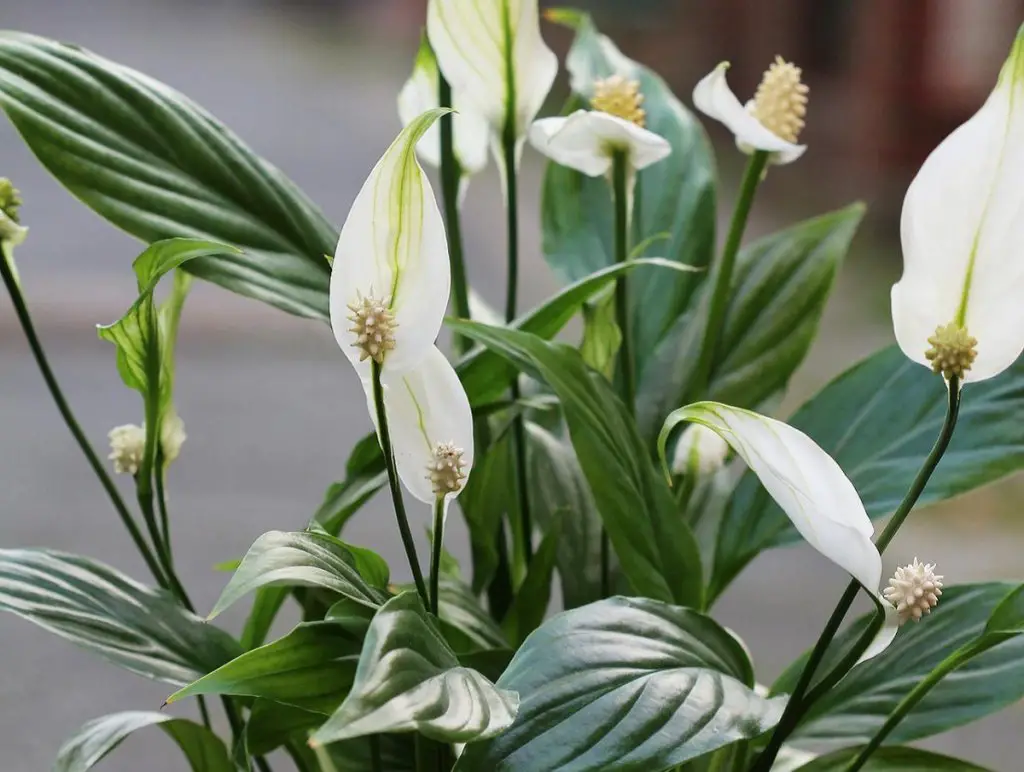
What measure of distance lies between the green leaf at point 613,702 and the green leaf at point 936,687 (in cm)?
9

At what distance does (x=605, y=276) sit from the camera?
346mm

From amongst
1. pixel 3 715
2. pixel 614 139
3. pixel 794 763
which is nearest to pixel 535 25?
pixel 614 139

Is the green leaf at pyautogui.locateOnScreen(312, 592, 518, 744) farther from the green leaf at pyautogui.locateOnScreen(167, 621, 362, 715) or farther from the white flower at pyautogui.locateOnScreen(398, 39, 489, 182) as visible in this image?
the white flower at pyautogui.locateOnScreen(398, 39, 489, 182)

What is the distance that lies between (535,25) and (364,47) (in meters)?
1.04

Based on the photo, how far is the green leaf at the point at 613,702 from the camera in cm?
25

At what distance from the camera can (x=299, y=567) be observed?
0.25 m

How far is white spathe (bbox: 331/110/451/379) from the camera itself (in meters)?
0.26

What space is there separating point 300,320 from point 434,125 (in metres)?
0.69

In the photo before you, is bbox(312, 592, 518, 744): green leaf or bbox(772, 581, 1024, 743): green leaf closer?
bbox(312, 592, 518, 744): green leaf

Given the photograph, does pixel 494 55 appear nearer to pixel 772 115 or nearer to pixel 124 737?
pixel 772 115

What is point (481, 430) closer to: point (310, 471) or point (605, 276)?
point (605, 276)

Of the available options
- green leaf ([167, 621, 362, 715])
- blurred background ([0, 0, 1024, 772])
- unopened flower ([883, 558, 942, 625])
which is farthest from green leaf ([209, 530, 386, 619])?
blurred background ([0, 0, 1024, 772])

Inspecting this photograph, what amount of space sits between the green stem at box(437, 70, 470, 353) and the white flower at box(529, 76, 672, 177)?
3cm

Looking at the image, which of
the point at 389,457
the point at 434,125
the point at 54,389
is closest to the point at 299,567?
the point at 389,457
